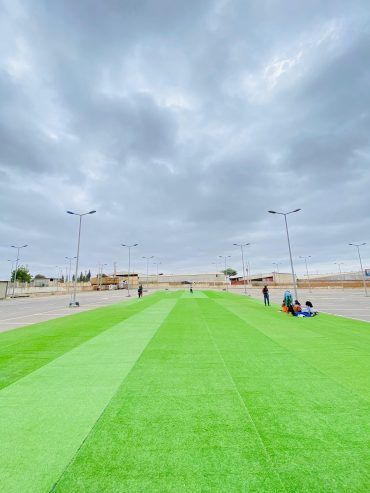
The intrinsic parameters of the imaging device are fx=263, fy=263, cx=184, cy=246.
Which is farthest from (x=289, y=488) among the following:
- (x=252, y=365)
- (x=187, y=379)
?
(x=252, y=365)

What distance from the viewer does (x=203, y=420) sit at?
455cm

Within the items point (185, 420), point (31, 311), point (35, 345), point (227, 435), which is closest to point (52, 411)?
point (185, 420)

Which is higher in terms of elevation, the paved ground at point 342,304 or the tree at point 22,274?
the tree at point 22,274

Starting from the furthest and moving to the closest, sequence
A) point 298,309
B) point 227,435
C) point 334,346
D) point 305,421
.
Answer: point 298,309
point 334,346
point 305,421
point 227,435

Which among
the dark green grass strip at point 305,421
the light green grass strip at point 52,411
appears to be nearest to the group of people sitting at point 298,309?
the dark green grass strip at point 305,421

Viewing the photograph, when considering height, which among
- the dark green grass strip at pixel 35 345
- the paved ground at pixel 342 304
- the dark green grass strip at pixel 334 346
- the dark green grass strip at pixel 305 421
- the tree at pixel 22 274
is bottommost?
the dark green grass strip at pixel 305 421

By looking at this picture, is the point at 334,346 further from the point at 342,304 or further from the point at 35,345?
the point at 342,304

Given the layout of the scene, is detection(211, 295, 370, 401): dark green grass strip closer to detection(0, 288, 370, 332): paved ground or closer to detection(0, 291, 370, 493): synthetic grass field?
detection(0, 291, 370, 493): synthetic grass field

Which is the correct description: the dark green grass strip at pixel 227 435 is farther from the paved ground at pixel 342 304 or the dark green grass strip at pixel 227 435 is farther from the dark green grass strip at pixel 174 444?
the paved ground at pixel 342 304

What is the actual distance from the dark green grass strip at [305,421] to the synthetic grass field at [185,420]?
2 cm

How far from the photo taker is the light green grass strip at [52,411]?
11.1 feet

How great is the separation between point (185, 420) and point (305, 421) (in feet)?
6.73

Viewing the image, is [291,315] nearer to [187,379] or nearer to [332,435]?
[187,379]

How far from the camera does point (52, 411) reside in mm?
4938
